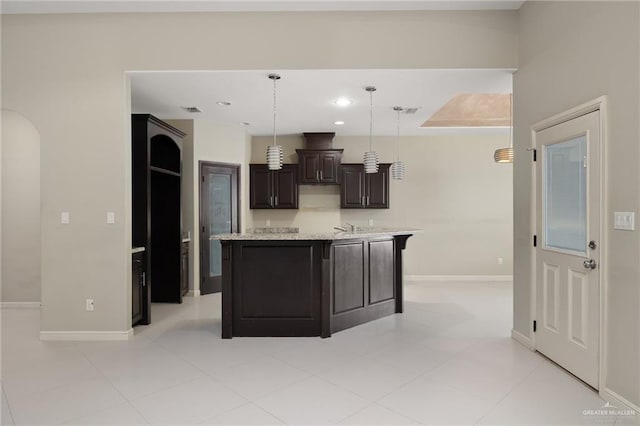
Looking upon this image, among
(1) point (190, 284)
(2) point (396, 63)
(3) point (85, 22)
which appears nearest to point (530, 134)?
(2) point (396, 63)

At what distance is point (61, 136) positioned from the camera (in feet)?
12.1

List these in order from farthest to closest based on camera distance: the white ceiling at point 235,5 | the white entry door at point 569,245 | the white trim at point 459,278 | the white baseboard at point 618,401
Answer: the white trim at point 459,278
the white ceiling at point 235,5
the white entry door at point 569,245
the white baseboard at point 618,401

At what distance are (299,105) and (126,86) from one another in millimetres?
2119

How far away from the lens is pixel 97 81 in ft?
12.1

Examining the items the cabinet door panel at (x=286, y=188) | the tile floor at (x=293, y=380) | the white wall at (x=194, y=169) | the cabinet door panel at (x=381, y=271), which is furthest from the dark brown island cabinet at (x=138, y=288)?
the cabinet door panel at (x=286, y=188)

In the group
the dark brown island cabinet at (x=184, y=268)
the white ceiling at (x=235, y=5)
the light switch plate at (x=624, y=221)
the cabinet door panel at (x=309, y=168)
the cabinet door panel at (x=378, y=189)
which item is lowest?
the dark brown island cabinet at (x=184, y=268)

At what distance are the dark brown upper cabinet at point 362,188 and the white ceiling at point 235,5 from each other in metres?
3.31

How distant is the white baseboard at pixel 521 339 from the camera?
3391 millimetres

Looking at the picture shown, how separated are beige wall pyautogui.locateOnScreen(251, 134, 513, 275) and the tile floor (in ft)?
9.35

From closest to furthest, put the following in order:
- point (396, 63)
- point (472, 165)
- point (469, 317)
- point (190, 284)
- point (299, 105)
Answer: point (396, 63) → point (469, 317) → point (299, 105) → point (190, 284) → point (472, 165)

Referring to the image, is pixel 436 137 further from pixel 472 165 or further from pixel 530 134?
pixel 530 134

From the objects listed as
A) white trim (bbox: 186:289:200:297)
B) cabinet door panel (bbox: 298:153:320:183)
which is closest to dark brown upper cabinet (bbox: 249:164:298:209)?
cabinet door panel (bbox: 298:153:320:183)

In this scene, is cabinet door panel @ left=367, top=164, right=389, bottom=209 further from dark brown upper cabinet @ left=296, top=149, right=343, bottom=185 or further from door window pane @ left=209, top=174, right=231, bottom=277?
door window pane @ left=209, top=174, right=231, bottom=277

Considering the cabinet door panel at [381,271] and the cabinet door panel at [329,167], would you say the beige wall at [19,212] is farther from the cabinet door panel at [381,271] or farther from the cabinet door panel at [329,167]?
the cabinet door panel at [381,271]
